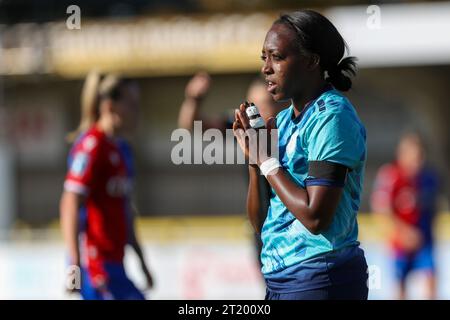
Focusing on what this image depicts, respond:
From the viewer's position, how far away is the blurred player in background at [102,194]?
5.70 metres

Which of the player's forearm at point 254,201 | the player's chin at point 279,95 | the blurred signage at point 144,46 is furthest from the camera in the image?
the blurred signage at point 144,46

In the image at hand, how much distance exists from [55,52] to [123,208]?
38.7 ft

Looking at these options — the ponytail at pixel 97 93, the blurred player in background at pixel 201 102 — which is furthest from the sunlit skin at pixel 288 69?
the ponytail at pixel 97 93

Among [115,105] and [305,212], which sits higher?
[115,105]

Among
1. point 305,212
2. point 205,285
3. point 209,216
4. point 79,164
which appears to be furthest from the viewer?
point 209,216

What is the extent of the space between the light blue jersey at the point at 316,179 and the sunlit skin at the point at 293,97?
51 mm

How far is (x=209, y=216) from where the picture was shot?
16.9 metres

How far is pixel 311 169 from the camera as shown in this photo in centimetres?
353

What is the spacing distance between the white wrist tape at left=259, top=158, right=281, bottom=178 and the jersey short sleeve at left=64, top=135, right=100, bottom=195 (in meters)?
2.37

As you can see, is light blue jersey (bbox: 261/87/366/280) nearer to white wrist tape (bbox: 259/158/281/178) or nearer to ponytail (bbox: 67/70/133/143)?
white wrist tape (bbox: 259/158/281/178)

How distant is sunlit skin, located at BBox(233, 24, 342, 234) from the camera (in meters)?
3.48

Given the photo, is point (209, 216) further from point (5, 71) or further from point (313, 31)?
point (313, 31)

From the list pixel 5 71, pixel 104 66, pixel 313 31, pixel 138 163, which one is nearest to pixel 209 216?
pixel 138 163

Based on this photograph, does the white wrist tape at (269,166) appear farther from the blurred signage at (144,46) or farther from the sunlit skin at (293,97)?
the blurred signage at (144,46)
